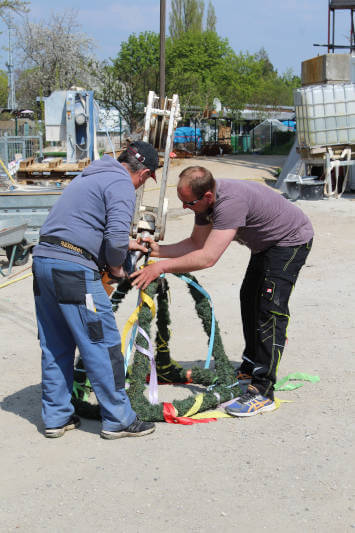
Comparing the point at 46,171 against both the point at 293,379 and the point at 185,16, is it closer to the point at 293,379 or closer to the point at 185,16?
the point at 293,379

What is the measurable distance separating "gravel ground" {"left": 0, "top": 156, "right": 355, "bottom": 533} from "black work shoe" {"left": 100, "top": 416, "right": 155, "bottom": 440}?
0.05 metres

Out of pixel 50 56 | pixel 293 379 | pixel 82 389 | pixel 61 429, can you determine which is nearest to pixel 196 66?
pixel 50 56

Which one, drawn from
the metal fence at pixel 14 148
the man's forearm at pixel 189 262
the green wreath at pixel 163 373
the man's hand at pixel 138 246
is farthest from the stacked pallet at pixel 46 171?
the man's forearm at pixel 189 262

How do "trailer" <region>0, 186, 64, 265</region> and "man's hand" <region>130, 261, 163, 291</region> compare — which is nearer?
"man's hand" <region>130, 261, 163, 291</region>

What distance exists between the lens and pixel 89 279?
3922 mm

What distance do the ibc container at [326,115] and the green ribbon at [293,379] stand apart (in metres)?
12.3

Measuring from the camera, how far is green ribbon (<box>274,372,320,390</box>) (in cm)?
500

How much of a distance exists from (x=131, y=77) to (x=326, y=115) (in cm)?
2193

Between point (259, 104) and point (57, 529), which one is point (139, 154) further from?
point (259, 104)

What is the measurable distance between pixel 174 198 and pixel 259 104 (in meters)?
30.8

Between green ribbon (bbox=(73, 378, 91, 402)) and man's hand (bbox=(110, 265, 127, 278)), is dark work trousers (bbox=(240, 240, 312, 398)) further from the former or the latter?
green ribbon (bbox=(73, 378, 91, 402))

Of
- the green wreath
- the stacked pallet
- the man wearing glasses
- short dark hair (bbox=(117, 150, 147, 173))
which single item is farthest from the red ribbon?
the stacked pallet

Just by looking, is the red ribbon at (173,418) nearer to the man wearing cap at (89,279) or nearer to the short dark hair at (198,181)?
the man wearing cap at (89,279)

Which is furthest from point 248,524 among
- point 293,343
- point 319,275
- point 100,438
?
point 319,275
